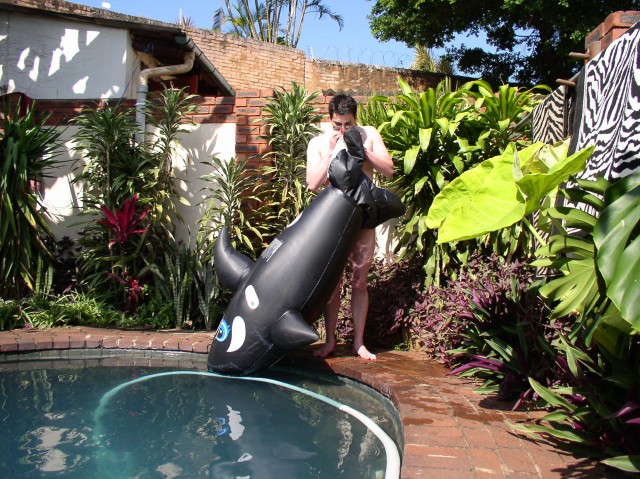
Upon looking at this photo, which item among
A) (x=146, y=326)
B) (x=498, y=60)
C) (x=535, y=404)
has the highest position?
(x=498, y=60)

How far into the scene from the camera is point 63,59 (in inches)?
311

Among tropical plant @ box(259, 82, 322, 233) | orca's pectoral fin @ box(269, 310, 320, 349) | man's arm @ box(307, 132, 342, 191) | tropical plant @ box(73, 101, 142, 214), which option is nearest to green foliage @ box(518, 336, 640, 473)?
orca's pectoral fin @ box(269, 310, 320, 349)

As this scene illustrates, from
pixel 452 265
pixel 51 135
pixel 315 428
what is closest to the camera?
pixel 315 428

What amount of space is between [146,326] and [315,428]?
3.03 metres

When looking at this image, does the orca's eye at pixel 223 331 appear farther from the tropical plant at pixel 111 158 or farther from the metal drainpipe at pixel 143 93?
the metal drainpipe at pixel 143 93

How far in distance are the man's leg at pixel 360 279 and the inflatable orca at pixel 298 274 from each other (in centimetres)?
29

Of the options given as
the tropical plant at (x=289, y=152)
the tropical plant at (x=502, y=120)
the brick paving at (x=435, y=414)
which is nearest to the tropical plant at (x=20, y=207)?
the brick paving at (x=435, y=414)

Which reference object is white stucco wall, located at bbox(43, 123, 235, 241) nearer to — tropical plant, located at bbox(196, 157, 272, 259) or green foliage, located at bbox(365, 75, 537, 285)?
tropical plant, located at bbox(196, 157, 272, 259)

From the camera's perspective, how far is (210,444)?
304 cm

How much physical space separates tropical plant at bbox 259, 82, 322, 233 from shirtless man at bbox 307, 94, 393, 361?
4.76ft

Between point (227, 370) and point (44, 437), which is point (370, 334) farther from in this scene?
point (44, 437)

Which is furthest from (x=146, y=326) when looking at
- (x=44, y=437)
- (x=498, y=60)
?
(x=498, y=60)

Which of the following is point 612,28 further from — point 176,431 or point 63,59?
point 63,59

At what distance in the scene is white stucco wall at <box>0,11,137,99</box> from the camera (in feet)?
25.7
